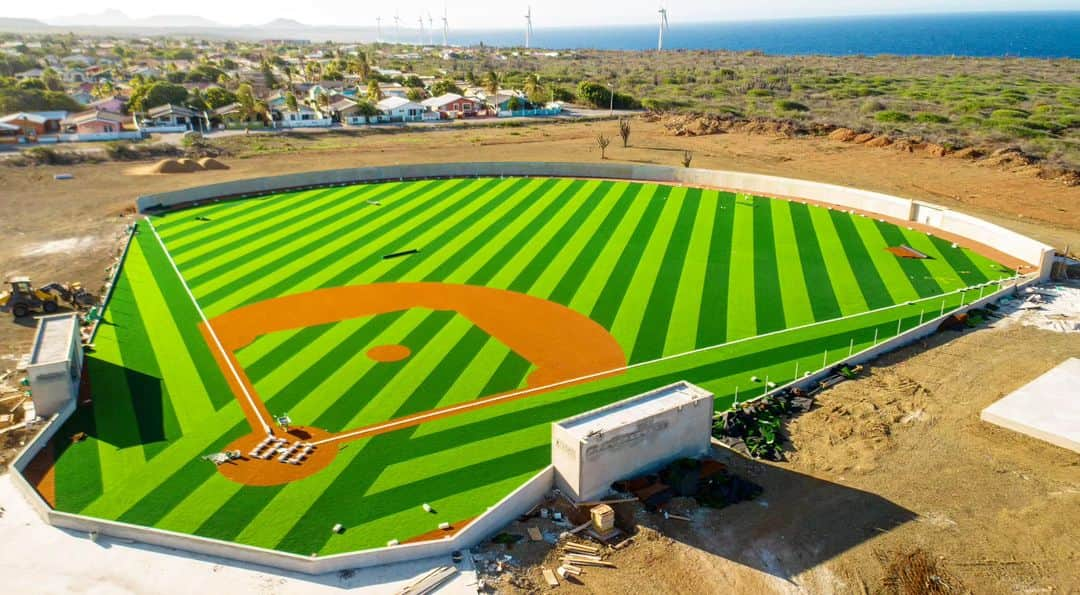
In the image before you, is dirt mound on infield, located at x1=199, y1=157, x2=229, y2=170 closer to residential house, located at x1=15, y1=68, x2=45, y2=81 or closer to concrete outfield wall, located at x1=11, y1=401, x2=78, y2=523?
concrete outfield wall, located at x1=11, y1=401, x2=78, y2=523

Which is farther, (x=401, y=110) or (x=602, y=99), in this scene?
(x=602, y=99)

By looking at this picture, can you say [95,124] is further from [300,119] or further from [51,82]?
[51,82]

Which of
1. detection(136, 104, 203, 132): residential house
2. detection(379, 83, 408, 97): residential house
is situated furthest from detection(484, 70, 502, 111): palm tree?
detection(136, 104, 203, 132): residential house

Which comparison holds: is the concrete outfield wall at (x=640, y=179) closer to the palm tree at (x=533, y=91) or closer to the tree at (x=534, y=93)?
the tree at (x=534, y=93)

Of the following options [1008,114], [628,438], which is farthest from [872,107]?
[628,438]

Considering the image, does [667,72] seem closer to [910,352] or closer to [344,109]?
Answer: [344,109]

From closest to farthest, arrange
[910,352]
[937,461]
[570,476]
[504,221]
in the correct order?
[570,476] < [937,461] < [910,352] < [504,221]

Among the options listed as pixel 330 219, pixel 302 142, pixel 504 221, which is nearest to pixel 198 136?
pixel 302 142
